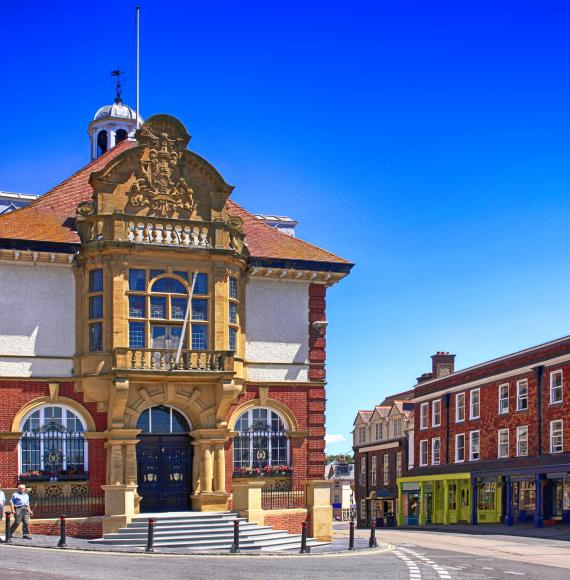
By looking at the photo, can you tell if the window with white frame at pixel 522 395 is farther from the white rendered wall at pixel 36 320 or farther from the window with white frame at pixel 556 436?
the white rendered wall at pixel 36 320

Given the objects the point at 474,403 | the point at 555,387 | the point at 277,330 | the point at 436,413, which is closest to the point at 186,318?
the point at 277,330

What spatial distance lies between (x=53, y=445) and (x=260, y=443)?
6195 millimetres

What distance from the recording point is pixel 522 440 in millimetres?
52281

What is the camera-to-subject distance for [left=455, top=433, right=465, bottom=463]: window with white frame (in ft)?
196

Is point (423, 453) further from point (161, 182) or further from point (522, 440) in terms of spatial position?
point (161, 182)

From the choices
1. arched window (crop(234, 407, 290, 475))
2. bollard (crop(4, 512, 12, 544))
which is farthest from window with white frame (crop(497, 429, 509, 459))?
bollard (crop(4, 512, 12, 544))

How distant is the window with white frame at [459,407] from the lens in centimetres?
5984

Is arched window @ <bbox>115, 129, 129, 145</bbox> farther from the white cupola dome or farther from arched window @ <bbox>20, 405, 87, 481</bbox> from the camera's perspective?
arched window @ <bbox>20, 405, 87, 481</bbox>

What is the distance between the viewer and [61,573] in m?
19.2

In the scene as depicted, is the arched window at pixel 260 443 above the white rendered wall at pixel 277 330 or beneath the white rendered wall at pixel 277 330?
beneath

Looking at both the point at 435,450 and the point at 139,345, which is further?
the point at 435,450

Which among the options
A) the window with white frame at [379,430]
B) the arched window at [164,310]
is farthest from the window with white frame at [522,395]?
the arched window at [164,310]

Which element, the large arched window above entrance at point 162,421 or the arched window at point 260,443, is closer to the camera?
the large arched window above entrance at point 162,421

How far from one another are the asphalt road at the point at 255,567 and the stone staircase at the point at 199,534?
2339 millimetres
